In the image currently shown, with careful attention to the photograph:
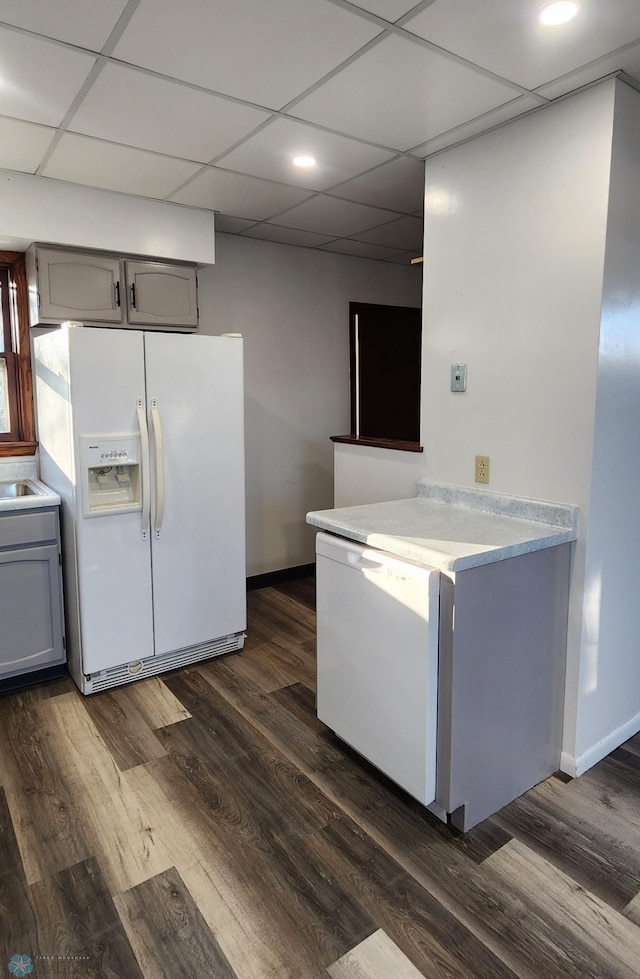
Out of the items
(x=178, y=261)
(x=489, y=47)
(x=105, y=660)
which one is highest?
(x=489, y=47)

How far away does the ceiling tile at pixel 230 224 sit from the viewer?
3.56m

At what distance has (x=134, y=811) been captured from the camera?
6.83ft

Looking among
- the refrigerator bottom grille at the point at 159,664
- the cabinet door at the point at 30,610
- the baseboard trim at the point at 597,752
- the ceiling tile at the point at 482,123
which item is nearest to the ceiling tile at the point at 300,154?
the ceiling tile at the point at 482,123

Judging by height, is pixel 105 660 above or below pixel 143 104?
below

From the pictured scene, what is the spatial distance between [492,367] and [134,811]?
210cm

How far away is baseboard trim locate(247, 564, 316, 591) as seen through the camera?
4.34 meters

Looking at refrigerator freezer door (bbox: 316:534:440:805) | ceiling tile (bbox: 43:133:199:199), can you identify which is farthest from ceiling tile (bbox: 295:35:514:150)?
refrigerator freezer door (bbox: 316:534:440:805)

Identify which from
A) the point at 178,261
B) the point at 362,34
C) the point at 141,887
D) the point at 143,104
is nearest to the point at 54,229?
the point at 178,261

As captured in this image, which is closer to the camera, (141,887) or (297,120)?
(141,887)

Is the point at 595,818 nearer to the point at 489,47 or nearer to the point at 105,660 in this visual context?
the point at 105,660

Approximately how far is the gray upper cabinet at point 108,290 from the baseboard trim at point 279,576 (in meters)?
1.82

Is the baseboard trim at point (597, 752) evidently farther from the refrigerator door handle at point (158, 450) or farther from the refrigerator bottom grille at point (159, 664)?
the refrigerator door handle at point (158, 450)

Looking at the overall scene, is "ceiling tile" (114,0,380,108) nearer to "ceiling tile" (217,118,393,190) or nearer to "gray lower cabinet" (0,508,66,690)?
"ceiling tile" (217,118,393,190)

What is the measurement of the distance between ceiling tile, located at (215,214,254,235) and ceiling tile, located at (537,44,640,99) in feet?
6.50
